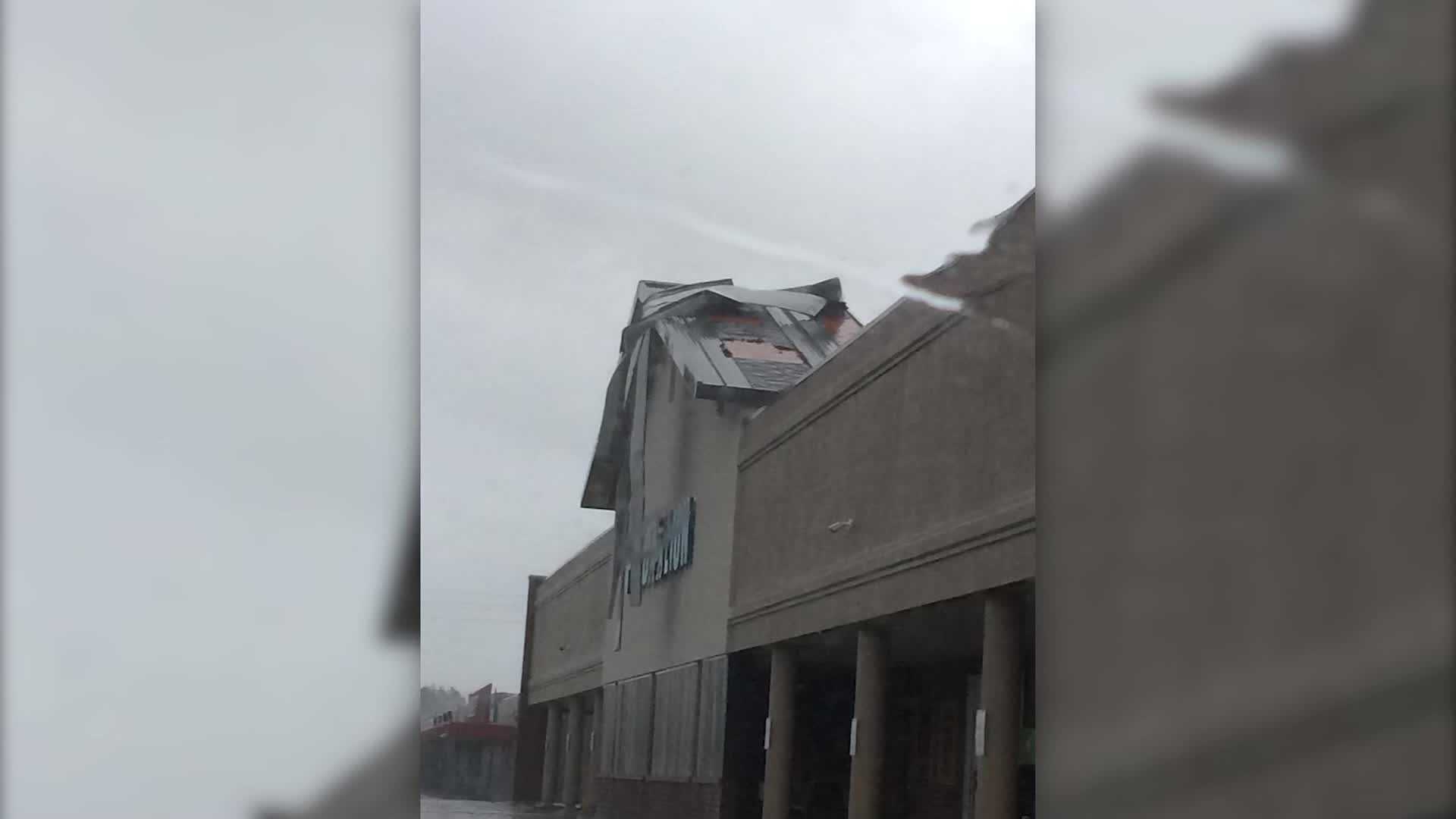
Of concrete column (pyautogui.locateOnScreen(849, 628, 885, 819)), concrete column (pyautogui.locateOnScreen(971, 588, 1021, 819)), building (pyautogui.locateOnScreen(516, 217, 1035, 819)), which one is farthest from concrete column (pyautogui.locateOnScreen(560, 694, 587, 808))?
concrete column (pyautogui.locateOnScreen(971, 588, 1021, 819))

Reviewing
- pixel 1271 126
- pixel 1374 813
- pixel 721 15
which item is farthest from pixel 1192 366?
pixel 721 15

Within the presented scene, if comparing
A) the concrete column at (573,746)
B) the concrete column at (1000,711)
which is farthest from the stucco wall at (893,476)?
the concrete column at (573,746)

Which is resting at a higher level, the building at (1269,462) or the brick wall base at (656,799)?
the building at (1269,462)

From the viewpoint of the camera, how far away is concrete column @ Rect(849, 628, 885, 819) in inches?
127

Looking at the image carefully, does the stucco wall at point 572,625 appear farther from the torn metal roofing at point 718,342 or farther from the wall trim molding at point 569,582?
the torn metal roofing at point 718,342

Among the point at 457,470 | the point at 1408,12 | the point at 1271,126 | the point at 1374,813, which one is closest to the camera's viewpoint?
the point at 1374,813

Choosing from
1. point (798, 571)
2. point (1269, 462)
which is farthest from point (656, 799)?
point (1269, 462)

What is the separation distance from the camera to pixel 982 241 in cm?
314

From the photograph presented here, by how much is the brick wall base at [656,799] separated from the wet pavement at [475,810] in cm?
20

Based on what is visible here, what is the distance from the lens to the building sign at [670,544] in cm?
372

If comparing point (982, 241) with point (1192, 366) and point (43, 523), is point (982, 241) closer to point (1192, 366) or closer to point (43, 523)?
point (1192, 366)

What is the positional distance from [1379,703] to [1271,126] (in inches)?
39.0

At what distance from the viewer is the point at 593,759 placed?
13.0 ft

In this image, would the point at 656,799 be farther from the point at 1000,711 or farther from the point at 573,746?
the point at 1000,711
